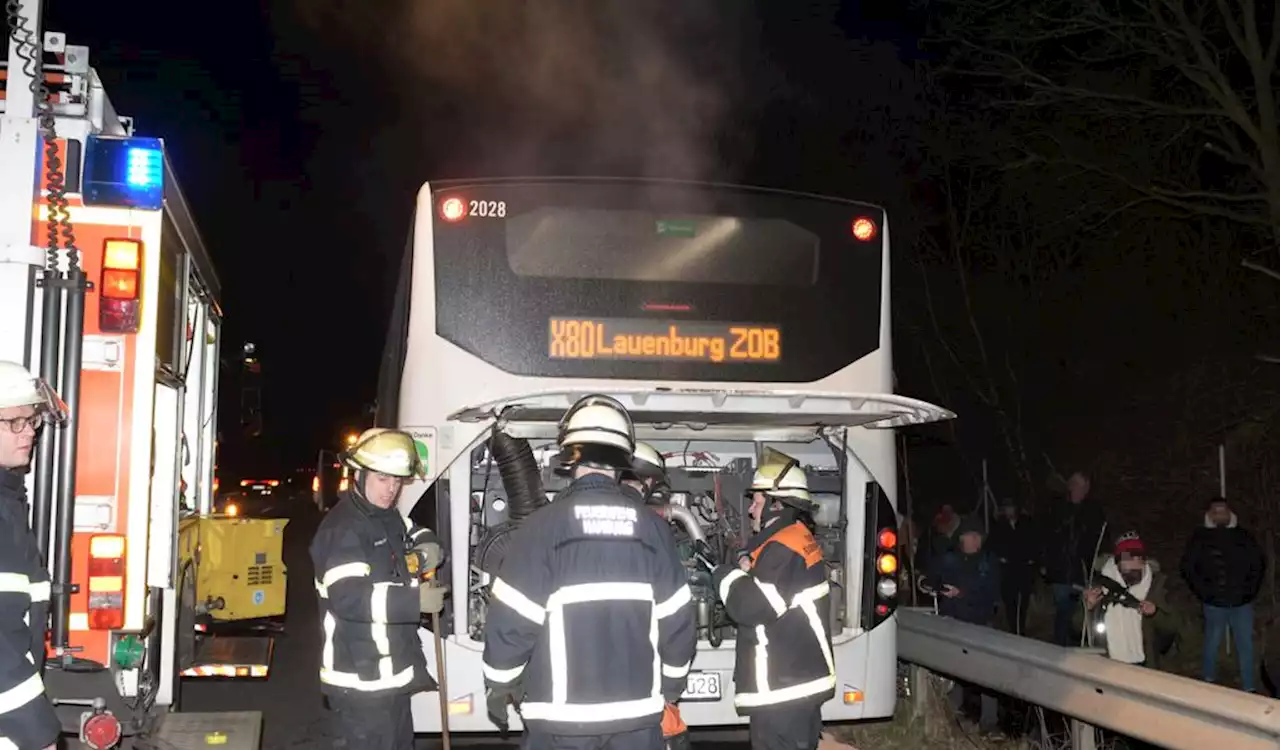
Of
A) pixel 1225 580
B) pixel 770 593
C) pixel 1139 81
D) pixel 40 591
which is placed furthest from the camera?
pixel 1139 81

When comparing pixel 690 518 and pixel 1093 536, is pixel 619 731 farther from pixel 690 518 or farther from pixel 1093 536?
pixel 1093 536

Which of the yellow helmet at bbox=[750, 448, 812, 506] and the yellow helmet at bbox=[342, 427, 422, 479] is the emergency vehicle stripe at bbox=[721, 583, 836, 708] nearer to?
the yellow helmet at bbox=[750, 448, 812, 506]

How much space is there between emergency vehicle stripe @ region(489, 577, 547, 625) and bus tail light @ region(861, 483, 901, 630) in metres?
3.24

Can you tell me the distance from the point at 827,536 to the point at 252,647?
347cm

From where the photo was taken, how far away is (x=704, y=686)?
6.63 m

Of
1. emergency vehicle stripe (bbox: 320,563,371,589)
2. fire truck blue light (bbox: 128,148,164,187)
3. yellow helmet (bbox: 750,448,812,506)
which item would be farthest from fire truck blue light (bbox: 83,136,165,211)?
yellow helmet (bbox: 750,448,812,506)

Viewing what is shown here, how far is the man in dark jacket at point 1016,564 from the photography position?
11617 mm

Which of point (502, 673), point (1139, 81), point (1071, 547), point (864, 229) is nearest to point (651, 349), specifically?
point (864, 229)

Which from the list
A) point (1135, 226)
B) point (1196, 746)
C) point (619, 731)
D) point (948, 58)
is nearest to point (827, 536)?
point (1196, 746)

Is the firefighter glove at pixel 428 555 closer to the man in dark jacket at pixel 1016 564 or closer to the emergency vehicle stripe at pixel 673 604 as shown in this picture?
the emergency vehicle stripe at pixel 673 604

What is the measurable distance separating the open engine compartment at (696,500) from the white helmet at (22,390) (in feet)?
8.95

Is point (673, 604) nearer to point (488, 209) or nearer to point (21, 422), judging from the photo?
point (21, 422)

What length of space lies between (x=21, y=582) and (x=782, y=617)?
323 centimetres

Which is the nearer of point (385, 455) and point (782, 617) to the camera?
point (385, 455)
